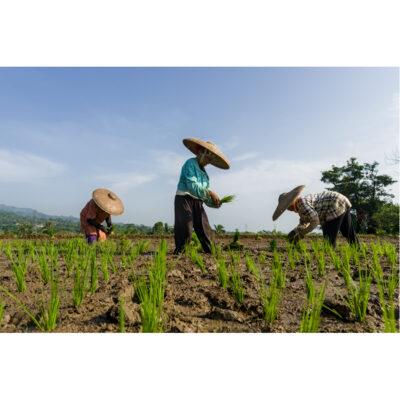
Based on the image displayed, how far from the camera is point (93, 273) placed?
218cm

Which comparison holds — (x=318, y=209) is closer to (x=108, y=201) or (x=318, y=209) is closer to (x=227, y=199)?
(x=227, y=199)

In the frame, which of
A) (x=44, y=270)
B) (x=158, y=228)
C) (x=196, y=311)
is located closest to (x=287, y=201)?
(x=196, y=311)

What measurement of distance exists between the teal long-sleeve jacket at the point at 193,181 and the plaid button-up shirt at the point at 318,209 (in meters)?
1.49

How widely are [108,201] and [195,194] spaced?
5.83 ft

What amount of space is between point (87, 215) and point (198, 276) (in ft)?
9.66

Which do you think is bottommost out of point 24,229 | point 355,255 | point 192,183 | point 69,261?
point 24,229

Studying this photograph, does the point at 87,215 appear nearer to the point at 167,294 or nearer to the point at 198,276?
the point at 198,276

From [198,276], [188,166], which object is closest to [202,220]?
[188,166]

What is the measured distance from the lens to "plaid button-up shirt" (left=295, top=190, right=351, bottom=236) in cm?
414

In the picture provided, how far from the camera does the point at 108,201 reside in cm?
479

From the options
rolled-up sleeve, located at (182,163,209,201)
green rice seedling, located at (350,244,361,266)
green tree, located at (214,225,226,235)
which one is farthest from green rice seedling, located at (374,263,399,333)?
green tree, located at (214,225,226,235)

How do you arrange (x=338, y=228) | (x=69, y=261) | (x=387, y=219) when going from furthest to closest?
(x=387, y=219)
(x=338, y=228)
(x=69, y=261)

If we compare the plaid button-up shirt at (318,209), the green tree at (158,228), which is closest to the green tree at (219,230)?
the green tree at (158,228)

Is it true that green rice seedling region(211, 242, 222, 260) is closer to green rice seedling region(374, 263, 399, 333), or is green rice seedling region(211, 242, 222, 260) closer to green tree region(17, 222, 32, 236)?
green rice seedling region(374, 263, 399, 333)
